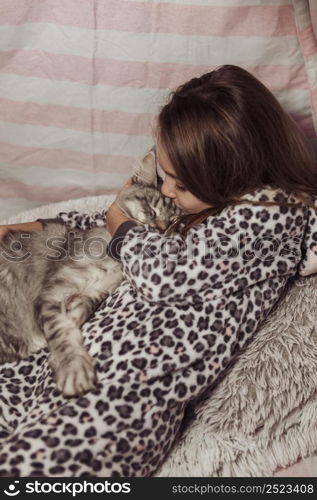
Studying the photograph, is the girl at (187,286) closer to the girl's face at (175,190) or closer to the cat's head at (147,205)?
the girl's face at (175,190)

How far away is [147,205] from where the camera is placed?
200cm

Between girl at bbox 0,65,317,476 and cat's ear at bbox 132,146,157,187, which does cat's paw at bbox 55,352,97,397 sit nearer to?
girl at bbox 0,65,317,476

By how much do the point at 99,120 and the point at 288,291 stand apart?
102cm

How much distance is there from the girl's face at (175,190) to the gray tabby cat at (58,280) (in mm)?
172

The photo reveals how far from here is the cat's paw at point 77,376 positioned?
1521 mm

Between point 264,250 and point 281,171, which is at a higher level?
point 281,171

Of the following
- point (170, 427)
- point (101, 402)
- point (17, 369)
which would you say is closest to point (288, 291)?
point (170, 427)

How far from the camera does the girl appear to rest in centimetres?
148

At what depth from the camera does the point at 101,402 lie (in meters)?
1.49

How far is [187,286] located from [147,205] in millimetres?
492
